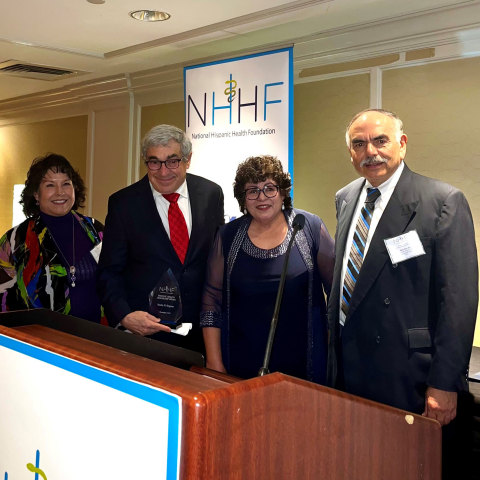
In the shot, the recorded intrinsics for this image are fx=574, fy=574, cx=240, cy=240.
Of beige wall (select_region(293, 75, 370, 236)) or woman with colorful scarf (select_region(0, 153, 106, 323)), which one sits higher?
beige wall (select_region(293, 75, 370, 236))

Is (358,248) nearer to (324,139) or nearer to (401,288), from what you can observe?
(401,288)

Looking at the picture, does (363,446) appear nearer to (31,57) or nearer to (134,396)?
(134,396)

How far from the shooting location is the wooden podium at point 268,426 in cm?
69

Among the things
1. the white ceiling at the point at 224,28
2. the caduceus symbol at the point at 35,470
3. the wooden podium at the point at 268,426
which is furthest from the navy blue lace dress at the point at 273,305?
the white ceiling at the point at 224,28

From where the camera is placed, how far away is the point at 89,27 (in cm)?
410

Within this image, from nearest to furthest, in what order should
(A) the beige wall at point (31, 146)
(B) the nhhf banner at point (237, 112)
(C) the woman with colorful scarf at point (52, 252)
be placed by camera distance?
(C) the woman with colorful scarf at point (52, 252) < (B) the nhhf banner at point (237, 112) < (A) the beige wall at point (31, 146)

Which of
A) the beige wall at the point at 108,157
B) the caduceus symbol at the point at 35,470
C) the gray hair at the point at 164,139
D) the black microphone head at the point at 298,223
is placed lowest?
the caduceus symbol at the point at 35,470

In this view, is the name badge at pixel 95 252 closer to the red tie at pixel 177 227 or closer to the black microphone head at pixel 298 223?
the red tie at pixel 177 227

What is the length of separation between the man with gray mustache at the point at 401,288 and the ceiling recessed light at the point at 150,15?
2313 mm

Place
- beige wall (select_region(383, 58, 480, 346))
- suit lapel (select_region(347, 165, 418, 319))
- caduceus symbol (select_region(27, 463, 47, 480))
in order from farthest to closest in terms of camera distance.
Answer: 1. beige wall (select_region(383, 58, 480, 346))
2. suit lapel (select_region(347, 165, 418, 319))
3. caduceus symbol (select_region(27, 463, 47, 480))

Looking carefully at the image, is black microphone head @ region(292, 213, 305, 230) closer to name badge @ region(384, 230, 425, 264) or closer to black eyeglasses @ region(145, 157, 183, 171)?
name badge @ region(384, 230, 425, 264)

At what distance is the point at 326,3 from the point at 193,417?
3.24m

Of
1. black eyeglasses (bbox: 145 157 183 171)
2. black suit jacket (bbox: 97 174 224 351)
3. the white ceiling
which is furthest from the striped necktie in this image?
the white ceiling

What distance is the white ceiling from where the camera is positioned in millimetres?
3498
